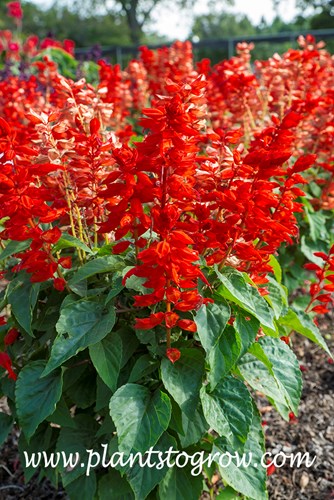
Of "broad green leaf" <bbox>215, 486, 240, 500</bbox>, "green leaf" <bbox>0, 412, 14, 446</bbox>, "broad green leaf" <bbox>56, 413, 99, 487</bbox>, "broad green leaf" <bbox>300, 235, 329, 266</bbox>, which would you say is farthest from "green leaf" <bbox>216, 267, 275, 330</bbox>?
"broad green leaf" <bbox>300, 235, 329, 266</bbox>

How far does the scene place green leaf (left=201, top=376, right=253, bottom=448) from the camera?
1681 millimetres

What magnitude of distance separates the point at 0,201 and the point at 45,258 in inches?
9.8

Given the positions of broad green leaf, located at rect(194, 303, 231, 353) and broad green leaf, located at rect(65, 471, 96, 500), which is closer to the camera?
broad green leaf, located at rect(194, 303, 231, 353)

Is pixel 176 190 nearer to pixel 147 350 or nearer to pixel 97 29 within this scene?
pixel 147 350

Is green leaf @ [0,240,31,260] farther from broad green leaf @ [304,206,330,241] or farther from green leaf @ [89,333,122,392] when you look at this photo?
broad green leaf @ [304,206,330,241]

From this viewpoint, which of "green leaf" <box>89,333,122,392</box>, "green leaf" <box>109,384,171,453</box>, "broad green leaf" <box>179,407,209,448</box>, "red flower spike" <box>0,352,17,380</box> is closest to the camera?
"green leaf" <box>109,384,171,453</box>

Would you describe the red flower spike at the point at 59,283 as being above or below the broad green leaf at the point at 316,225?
above

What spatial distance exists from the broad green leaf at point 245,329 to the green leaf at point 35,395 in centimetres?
57

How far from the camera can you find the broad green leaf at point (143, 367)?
69.8 inches

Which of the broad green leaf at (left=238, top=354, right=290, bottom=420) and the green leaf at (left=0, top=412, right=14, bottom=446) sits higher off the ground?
the broad green leaf at (left=238, top=354, right=290, bottom=420)

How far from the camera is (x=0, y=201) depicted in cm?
160

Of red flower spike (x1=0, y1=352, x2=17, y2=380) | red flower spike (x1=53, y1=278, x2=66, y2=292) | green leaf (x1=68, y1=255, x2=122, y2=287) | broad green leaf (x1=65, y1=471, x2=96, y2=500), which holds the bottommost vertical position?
broad green leaf (x1=65, y1=471, x2=96, y2=500)

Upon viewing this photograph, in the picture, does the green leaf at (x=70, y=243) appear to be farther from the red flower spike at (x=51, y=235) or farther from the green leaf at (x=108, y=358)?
the green leaf at (x=108, y=358)

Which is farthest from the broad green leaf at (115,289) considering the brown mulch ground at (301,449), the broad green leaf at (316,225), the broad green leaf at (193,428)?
the broad green leaf at (316,225)
